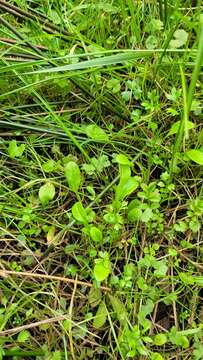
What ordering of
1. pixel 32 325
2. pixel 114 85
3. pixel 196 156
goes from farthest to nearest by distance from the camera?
pixel 114 85 → pixel 196 156 → pixel 32 325

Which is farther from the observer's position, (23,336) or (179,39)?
(179,39)

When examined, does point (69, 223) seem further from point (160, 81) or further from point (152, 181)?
point (160, 81)

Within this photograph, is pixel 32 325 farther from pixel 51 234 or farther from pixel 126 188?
pixel 126 188

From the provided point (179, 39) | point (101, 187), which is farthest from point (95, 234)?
point (179, 39)

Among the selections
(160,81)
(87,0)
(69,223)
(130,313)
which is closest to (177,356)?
(130,313)

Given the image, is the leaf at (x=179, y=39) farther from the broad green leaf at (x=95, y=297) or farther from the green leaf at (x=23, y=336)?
the green leaf at (x=23, y=336)

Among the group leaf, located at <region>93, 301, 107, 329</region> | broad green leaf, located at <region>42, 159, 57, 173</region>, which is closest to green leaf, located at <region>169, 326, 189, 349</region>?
leaf, located at <region>93, 301, 107, 329</region>

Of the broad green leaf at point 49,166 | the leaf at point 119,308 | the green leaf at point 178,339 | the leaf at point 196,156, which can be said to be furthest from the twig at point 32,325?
the leaf at point 196,156
